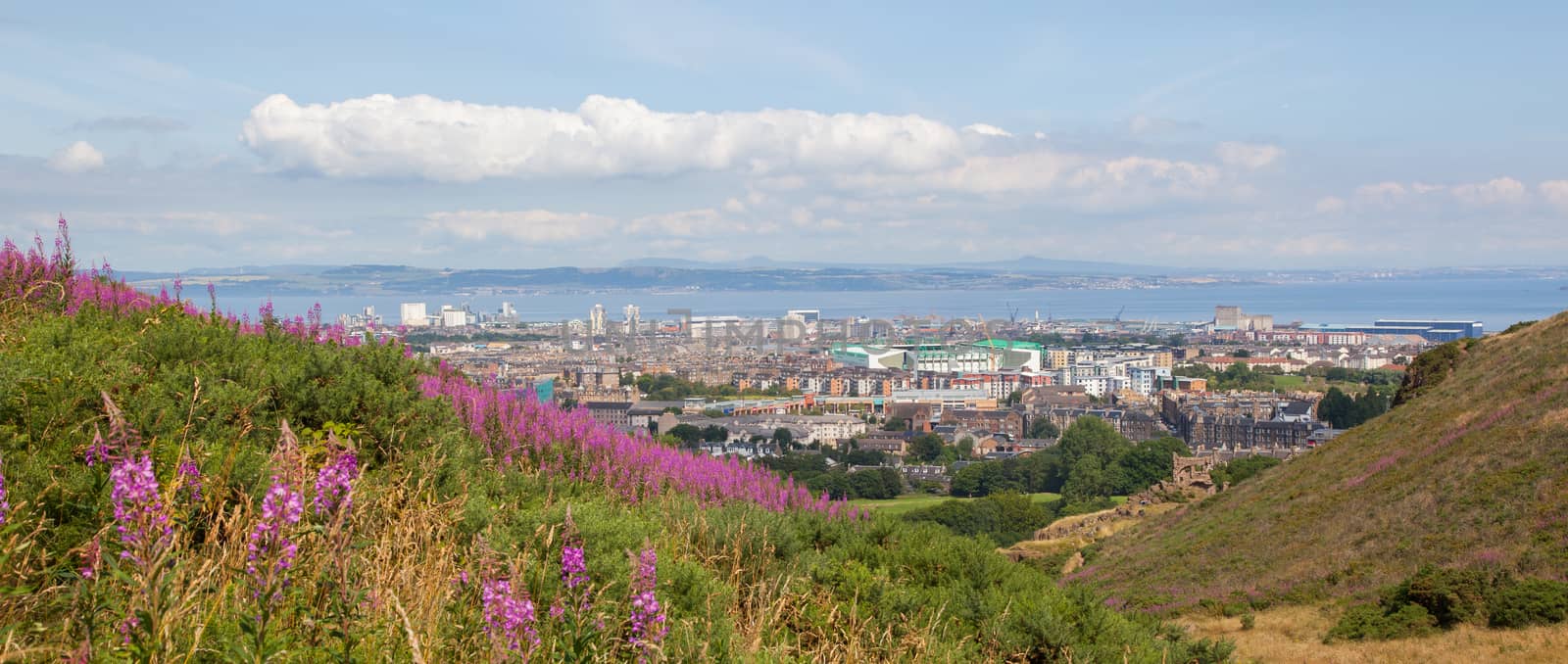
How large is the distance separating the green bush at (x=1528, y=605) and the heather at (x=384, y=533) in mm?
6061

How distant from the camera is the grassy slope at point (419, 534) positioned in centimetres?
266

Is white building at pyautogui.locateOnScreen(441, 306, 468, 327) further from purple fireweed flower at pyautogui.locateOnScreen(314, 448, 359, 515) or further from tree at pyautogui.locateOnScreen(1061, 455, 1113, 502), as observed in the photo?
purple fireweed flower at pyautogui.locateOnScreen(314, 448, 359, 515)

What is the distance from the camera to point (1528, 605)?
9570 mm

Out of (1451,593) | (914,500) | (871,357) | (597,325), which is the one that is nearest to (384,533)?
(1451,593)

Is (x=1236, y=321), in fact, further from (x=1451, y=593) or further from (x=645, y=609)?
(x=645, y=609)

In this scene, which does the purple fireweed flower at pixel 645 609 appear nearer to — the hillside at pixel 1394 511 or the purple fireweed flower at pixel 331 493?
the purple fireweed flower at pixel 331 493

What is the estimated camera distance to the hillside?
1309cm

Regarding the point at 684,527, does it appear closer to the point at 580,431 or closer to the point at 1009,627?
the point at 1009,627

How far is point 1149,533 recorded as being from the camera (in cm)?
2338

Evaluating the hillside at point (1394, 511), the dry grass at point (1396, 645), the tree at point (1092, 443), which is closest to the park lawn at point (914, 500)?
the tree at point (1092, 443)

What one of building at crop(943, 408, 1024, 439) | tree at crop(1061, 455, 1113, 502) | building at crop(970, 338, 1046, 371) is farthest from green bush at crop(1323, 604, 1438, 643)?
building at crop(970, 338, 1046, 371)

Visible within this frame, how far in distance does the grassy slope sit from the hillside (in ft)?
31.0

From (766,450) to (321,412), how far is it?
42667 mm

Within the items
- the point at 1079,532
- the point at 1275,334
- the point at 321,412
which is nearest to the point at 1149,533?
the point at 1079,532
